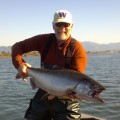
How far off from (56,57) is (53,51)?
15 centimetres

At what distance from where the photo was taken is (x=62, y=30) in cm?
570

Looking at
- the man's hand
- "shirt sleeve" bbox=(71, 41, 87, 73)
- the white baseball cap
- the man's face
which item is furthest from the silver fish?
the white baseball cap

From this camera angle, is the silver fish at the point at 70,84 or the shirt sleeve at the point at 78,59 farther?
the shirt sleeve at the point at 78,59

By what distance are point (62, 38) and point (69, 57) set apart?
1.25 ft

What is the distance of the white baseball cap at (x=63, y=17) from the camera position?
5.70m

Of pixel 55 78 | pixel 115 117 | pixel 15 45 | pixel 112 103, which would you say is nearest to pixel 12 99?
pixel 112 103

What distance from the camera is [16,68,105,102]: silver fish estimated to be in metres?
4.80

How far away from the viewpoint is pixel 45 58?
6016mm

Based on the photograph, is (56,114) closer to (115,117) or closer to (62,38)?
(62,38)

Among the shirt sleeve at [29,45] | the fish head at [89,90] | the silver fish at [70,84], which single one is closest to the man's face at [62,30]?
the shirt sleeve at [29,45]

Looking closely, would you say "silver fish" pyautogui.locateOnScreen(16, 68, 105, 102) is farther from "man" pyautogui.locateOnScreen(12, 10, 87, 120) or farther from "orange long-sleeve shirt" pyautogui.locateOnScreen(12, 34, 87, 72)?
"orange long-sleeve shirt" pyautogui.locateOnScreen(12, 34, 87, 72)

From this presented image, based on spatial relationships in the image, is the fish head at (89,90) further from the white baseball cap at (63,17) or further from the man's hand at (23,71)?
the white baseball cap at (63,17)

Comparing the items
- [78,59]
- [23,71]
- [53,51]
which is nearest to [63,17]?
[53,51]

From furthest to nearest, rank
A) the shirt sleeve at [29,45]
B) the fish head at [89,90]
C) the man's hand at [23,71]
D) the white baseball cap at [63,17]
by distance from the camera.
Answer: the shirt sleeve at [29,45] → the white baseball cap at [63,17] → the man's hand at [23,71] → the fish head at [89,90]
